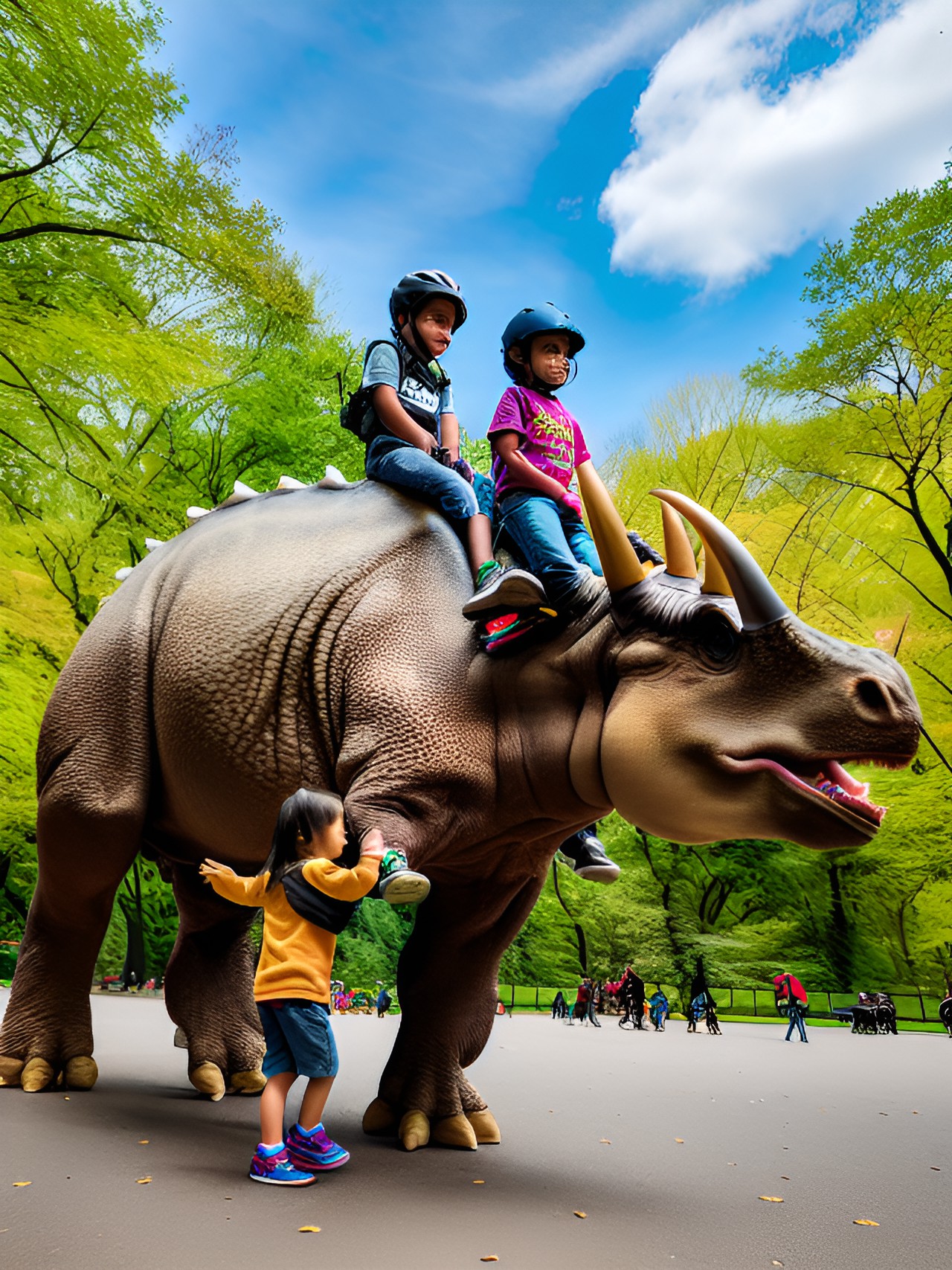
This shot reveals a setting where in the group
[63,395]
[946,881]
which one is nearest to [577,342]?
[63,395]

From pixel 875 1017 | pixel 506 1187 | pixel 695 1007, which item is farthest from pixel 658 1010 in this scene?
pixel 506 1187

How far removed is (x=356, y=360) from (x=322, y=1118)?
14.4 metres

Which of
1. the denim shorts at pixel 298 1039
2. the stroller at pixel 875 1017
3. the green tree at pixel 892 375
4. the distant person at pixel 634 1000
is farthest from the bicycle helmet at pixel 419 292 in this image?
the stroller at pixel 875 1017

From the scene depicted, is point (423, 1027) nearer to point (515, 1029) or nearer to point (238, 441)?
point (515, 1029)

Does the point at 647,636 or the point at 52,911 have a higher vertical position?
the point at 647,636

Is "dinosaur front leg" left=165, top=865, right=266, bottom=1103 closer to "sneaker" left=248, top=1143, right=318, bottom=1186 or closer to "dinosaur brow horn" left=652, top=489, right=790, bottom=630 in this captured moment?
"sneaker" left=248, top=1143, right=318, bottom=1186

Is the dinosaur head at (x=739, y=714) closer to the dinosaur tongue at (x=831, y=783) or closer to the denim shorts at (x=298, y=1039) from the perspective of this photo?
the dinosaur tongue at (x=831, y=783)

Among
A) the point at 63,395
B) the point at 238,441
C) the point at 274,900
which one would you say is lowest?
the point at 274,900

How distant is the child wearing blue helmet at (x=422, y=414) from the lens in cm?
419

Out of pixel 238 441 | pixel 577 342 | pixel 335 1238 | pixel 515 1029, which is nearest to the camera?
pixel 335 1238

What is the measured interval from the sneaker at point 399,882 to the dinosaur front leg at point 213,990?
2.37 meters

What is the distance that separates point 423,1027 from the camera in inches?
167

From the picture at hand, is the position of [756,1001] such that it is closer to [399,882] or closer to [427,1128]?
[427,1128]

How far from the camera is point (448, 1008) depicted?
428 cm
